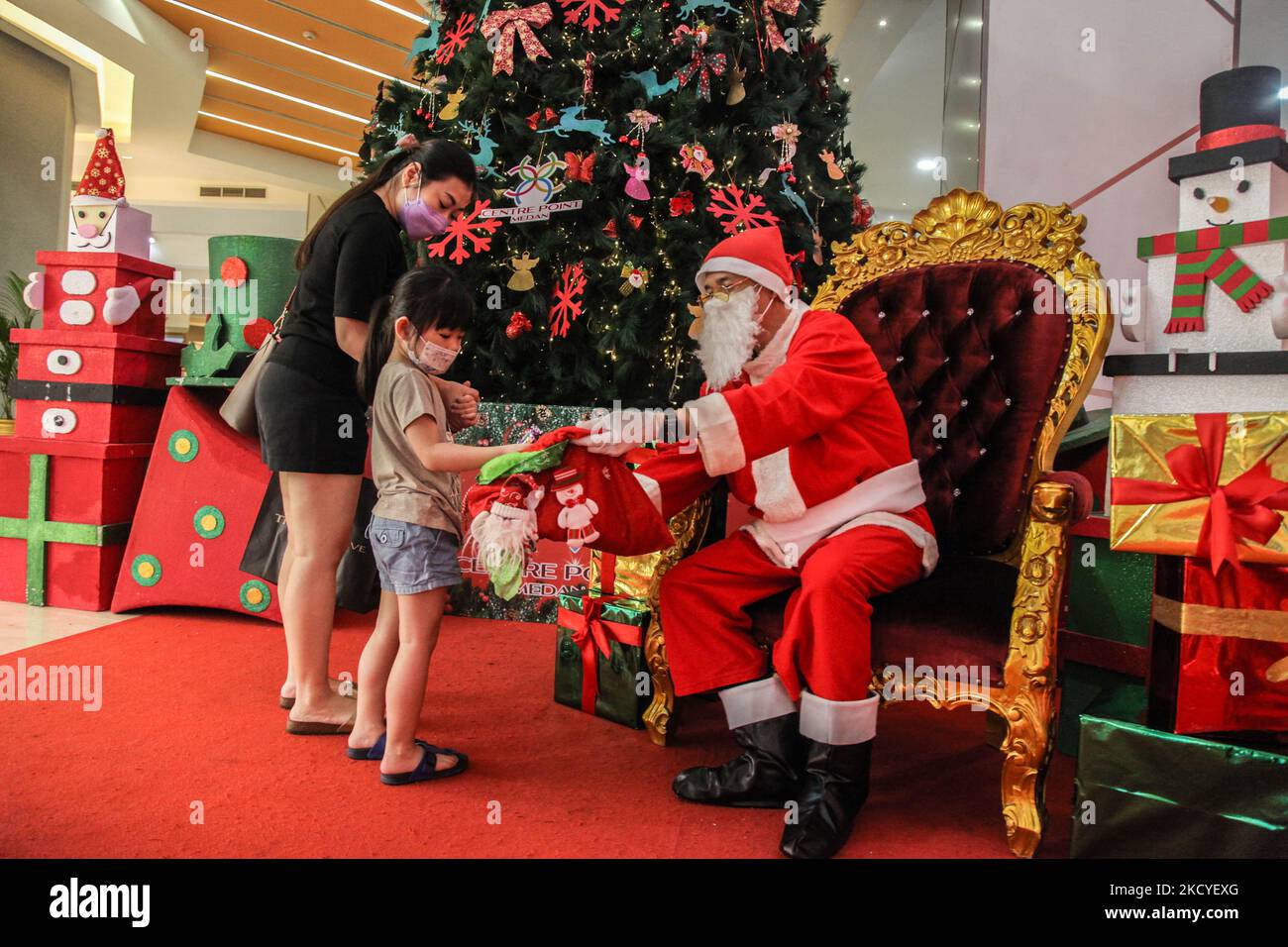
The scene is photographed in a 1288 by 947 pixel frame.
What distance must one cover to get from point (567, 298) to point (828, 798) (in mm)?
2283

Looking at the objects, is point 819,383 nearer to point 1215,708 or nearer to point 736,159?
point 1215,708

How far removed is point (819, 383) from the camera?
1844 millimetres

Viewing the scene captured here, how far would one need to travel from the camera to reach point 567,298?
3373mm

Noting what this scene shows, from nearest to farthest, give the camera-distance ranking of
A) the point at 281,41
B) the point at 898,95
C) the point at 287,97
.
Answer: the point at 898,95
the point at 281,41
the point at 287,97

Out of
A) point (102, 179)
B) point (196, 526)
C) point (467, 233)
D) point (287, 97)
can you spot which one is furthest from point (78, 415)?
point (287, 97)

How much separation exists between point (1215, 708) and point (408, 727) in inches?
63.3

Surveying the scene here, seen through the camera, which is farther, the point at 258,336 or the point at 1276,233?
the point at 258,336

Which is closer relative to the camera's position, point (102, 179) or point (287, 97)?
point (102, 179)

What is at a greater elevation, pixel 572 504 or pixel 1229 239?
pixel 1229 239

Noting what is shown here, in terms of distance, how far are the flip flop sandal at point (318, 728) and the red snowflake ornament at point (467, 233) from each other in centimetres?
198

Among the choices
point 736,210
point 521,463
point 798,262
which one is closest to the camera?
point 521,463

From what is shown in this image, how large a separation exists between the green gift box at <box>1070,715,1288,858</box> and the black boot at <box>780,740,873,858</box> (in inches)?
15.7

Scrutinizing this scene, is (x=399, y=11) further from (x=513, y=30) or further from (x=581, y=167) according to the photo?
(x=581, y=167)
